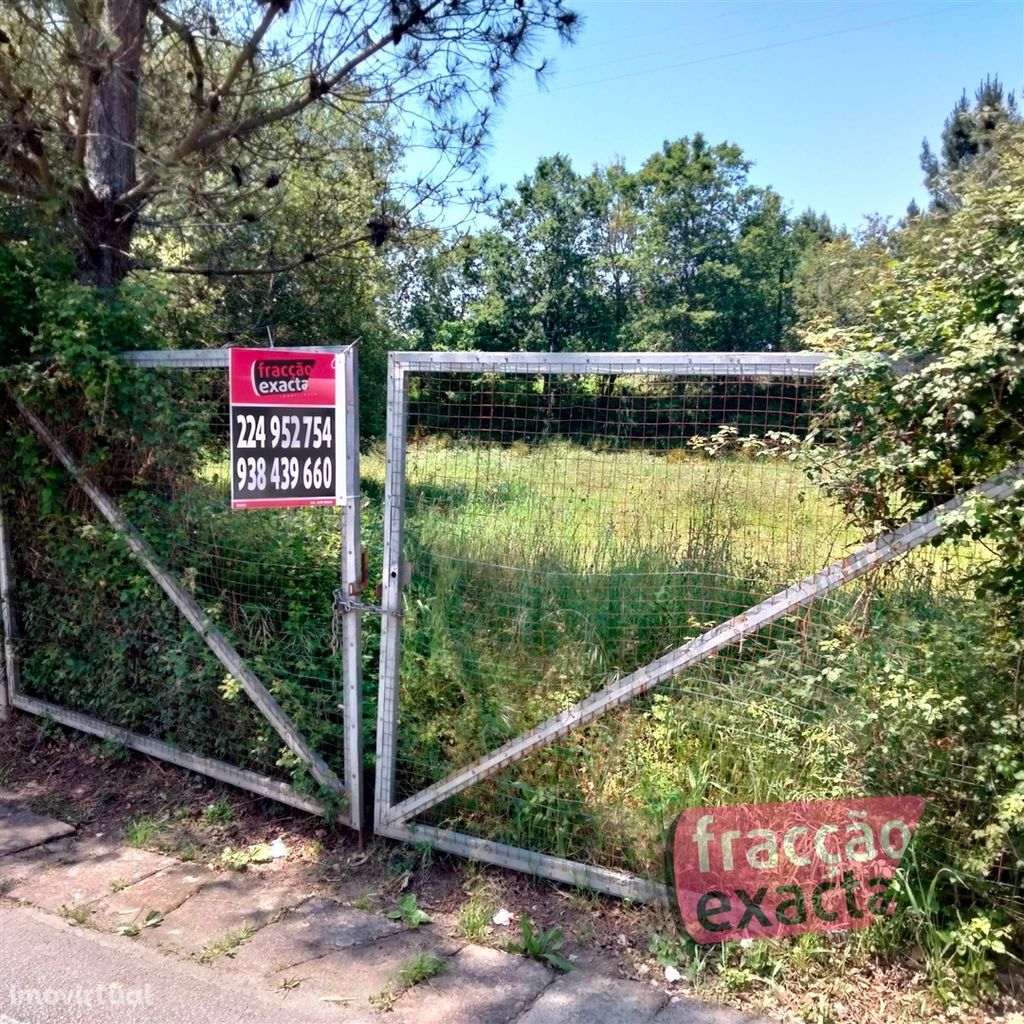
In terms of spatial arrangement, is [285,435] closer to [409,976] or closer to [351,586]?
[351,586]

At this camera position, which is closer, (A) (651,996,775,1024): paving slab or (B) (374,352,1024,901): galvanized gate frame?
(A) (651,996,775,1024): paving slab

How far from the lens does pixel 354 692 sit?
3.83 m

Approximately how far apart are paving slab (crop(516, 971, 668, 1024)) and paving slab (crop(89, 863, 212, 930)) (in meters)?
1.60

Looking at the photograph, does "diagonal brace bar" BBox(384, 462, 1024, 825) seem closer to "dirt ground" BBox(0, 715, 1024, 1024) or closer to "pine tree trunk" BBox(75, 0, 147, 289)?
"dirt ground" BBox(0, 715, 1024, 1024)

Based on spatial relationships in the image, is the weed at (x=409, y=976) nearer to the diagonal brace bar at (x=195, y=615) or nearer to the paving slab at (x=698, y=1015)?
the paving slab at (x=698, y=1015)

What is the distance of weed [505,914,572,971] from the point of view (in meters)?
3.14

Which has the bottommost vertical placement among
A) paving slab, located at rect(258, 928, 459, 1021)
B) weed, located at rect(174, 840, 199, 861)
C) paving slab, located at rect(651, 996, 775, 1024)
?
weed, located at rect(174, 840, 199, 861)

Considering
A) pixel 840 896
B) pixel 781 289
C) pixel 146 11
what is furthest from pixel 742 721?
pixel 781 289

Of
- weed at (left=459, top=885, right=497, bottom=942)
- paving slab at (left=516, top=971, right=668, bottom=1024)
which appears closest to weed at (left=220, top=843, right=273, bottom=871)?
weed at (left=459, top=885, right=497, bottom=942)

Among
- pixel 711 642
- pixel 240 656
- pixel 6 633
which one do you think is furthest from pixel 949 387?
pixel 6 633

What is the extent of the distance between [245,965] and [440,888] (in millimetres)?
805

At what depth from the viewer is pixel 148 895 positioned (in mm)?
3654

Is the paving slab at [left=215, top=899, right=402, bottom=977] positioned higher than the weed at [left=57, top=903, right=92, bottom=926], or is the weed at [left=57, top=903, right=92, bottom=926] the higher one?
the paving slab at [left=215, top=899, right=402, bottom=977]

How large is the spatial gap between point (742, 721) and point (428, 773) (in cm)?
137
